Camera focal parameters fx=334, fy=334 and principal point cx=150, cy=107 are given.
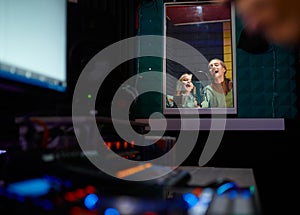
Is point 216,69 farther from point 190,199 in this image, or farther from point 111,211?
point 111,211

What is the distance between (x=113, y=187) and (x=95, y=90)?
2.29ft

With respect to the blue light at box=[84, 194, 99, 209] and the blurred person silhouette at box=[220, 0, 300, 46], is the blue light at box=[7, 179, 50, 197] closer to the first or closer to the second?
the blue light at box=[84, 194, 99, 209]

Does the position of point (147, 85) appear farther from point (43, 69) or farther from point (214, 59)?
point (43, 69)

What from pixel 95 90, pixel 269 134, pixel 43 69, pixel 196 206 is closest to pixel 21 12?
pixel 43 69

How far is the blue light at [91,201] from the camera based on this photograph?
64cm

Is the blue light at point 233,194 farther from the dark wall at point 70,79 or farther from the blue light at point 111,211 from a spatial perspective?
the dark wall at point 70,79

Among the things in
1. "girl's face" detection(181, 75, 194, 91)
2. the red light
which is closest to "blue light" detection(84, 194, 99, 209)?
the red light

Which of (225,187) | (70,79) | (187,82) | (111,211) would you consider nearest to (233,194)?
(225,187)

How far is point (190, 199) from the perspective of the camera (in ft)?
2.22

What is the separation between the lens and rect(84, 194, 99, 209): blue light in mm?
636

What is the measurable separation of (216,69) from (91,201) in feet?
9.81

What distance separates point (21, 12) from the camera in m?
0.91

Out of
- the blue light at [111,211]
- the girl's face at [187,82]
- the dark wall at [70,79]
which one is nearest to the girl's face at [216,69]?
the girl's face at [187,82]

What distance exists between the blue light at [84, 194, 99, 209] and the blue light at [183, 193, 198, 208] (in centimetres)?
18
